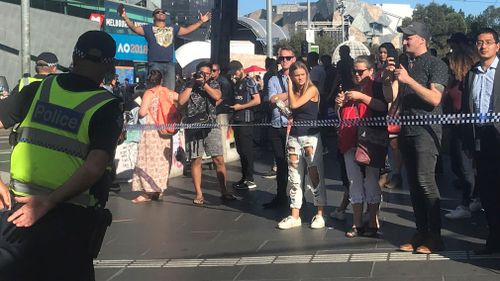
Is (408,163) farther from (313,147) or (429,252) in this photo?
(313,147)

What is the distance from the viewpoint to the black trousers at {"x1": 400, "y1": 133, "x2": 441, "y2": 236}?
249 inches

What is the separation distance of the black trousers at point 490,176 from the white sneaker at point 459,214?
55.7 inches

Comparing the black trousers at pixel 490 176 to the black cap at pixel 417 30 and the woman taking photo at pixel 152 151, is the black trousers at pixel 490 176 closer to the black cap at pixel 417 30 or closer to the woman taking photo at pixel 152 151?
the black cap at pixel 417 30

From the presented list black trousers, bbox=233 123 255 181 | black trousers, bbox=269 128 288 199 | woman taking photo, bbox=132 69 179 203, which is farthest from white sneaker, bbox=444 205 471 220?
woman taking photo, bbox=132 69 179 203

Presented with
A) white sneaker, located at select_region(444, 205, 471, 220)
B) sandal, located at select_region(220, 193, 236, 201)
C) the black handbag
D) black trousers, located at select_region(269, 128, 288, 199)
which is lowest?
sandal, located at select_region(220, 193, 236, 201)

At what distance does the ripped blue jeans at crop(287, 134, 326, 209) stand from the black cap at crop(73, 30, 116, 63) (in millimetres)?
4351

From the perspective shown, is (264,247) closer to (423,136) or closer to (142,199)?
(423,136)

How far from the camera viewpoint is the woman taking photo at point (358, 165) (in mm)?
7191

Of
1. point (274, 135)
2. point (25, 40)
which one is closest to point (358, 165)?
point (274, 135)

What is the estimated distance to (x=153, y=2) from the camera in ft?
197

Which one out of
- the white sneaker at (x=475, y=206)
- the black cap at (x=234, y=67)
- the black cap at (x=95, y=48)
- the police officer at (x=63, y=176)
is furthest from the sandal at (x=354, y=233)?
the black cap at (x=234, y=67)

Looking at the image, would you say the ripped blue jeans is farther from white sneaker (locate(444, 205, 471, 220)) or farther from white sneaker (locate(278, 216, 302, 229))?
white sneaker (locate(444, 205, 471, 220))

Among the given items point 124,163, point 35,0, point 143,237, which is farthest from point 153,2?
point 143,237

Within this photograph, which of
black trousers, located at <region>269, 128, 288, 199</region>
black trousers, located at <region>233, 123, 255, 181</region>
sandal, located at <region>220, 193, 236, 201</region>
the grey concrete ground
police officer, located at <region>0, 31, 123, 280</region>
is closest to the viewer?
police officer, located at <region>0, 31, 123, 280</region>
